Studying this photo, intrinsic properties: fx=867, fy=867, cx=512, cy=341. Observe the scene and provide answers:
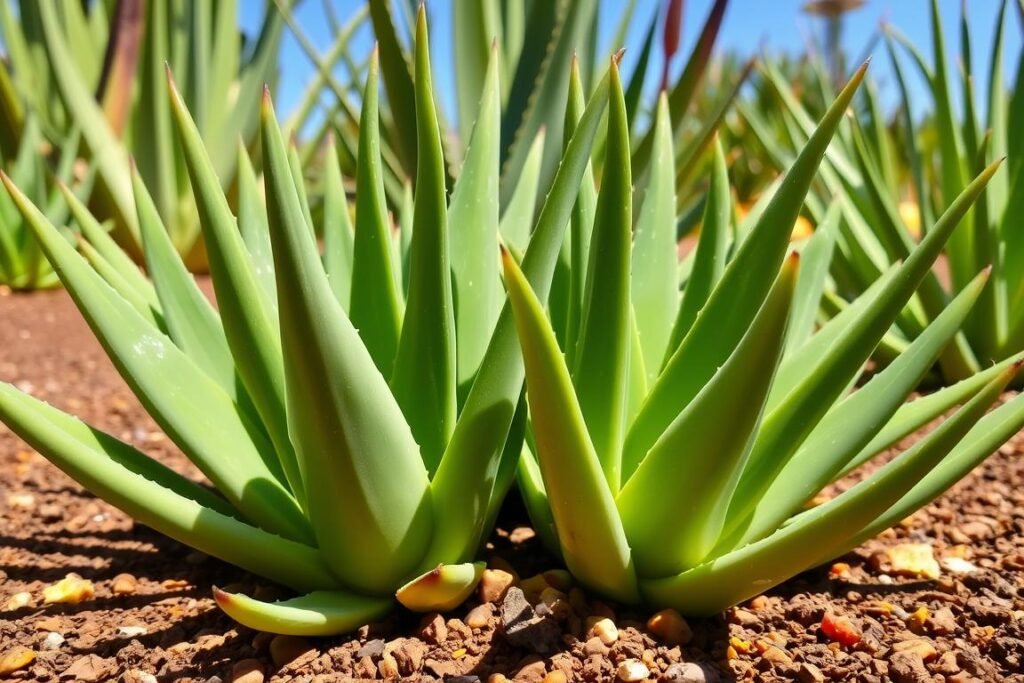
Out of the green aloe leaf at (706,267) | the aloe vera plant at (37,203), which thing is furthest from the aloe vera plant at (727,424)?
the aloe vera plant at (37,203)

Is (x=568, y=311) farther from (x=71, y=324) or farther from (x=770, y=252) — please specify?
(x=71, y=324)

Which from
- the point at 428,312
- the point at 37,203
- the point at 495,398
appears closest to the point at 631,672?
the point at 495,398

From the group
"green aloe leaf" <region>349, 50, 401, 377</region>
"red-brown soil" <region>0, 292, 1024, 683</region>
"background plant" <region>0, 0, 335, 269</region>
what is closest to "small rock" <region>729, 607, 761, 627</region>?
"red-brown soil" <region>0, 292, 1024, 683</region>

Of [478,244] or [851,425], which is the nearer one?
[851,425]

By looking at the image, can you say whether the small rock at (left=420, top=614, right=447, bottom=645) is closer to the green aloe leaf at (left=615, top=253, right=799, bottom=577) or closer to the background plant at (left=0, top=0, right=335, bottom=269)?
the green aloe leaf at (left=615, top=253, right=799, bottom=577)

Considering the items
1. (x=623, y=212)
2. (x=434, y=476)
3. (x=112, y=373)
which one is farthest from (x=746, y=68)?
(x=112, y=373)

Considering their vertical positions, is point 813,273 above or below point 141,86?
below

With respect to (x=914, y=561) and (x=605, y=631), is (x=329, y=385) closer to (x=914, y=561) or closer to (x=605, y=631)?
(x=605, y=631)
